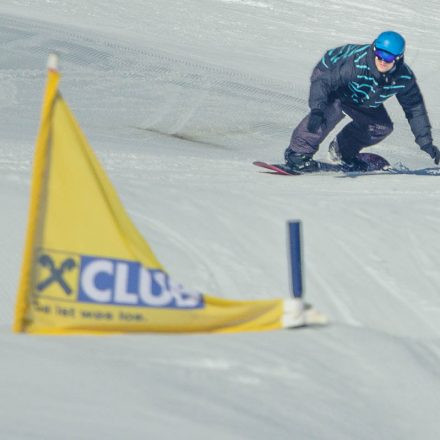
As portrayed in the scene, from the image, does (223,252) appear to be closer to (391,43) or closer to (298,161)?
(391,43)

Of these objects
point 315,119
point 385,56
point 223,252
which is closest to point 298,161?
point 315,119

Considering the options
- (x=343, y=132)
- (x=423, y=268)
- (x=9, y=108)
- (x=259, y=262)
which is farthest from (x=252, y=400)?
(x=9, y=108)

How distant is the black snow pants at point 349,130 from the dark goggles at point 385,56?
25.1 inches

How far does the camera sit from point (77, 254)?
16.3ft

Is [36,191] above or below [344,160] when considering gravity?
below

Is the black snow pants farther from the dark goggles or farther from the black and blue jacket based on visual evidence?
the dark goggles

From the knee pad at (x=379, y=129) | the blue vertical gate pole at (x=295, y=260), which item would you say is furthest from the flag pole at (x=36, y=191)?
the knee pad at (x=379, y=129)

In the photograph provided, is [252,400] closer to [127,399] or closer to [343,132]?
[127,399]

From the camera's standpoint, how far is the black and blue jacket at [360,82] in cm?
870

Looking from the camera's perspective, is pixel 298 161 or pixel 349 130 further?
pixel 349 130

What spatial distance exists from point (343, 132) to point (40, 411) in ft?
19.0

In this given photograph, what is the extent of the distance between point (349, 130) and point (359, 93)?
69cm

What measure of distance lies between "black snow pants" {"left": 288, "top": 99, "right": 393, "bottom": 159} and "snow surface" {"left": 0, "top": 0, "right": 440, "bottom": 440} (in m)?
0.35

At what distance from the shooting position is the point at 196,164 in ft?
29.7
